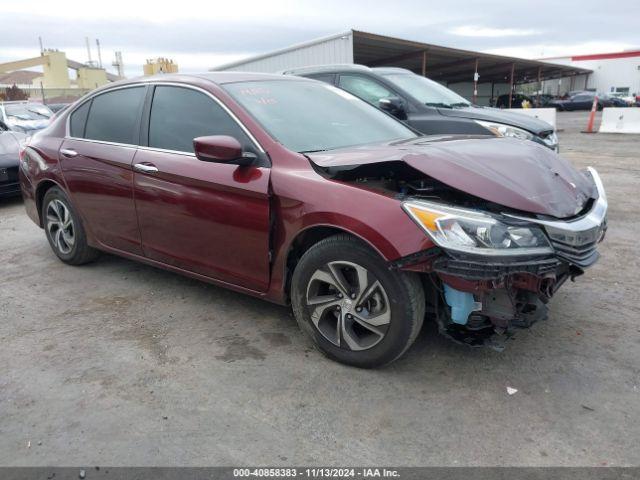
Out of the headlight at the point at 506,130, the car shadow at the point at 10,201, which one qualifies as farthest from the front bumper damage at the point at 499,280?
the car shadow at the point at 10,201

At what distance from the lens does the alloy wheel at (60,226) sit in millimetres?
4688

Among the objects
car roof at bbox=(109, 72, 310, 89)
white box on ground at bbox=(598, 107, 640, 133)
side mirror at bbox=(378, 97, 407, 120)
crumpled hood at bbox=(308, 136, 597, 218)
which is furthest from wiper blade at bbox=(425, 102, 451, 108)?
white box on ground at bbox=(598, 107, 640, 133)

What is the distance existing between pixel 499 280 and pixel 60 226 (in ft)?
12.9

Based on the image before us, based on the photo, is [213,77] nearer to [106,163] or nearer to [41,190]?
[106,163]

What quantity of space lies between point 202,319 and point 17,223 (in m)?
4.28

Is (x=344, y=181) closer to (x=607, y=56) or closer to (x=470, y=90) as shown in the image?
(x=470, y=90)

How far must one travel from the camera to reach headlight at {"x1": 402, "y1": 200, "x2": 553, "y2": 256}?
2.50 meters

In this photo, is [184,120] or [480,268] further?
[184,120]

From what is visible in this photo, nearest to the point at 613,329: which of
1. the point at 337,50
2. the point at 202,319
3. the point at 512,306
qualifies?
the point at 512,306

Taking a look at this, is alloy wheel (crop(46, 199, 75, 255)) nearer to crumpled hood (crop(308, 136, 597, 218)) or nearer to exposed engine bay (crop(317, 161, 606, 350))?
crumpled hood (crop(308, 136, 597, 218))

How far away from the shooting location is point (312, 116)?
12.0ft

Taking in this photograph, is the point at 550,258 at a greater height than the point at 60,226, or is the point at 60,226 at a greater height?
the point at 550,258

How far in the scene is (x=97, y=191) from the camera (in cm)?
419

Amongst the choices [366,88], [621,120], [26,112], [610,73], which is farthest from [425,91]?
[610,73]
